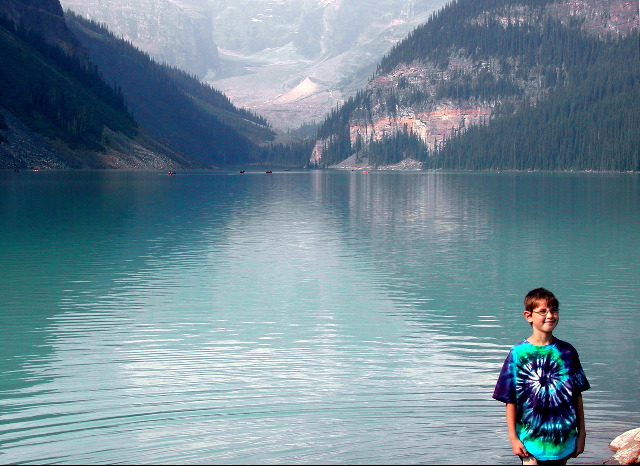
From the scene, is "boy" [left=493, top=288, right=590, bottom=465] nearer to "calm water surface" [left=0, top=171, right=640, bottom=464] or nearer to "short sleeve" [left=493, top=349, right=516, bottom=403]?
"short sleeve" [left=493, top=349, right=516, bottom=403]

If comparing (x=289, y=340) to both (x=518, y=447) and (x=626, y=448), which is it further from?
(x=518, y=447)

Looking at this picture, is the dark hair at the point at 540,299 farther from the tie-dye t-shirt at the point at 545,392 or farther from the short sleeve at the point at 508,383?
the short sleeve at the point at 508,383

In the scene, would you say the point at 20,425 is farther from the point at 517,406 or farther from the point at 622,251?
the point at 622,251

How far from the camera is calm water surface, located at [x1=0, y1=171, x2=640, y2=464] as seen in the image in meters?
17.6

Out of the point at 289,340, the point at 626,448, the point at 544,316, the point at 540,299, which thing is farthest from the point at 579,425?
the point at 289,340

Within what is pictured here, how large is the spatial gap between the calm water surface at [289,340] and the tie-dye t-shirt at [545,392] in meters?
4.98

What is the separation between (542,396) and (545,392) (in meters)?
0.06

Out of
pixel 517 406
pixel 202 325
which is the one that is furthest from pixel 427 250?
pixel 517 406

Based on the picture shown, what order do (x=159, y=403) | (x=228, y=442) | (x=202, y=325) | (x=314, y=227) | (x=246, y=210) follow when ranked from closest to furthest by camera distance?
(x=228, y=442)
(x=159, y=403)
(x=202, y=325)
(x=314, y=227)
(x=246, y=210)

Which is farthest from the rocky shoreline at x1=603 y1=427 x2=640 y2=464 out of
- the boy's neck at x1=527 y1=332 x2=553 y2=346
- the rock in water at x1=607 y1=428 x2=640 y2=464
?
the boy's neck at x1=527 y1=332 x2=553 y2=346

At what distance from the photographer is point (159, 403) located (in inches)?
783

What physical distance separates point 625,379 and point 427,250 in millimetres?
29953

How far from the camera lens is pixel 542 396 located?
11.2m

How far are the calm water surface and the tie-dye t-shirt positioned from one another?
A: 4.98 meters
